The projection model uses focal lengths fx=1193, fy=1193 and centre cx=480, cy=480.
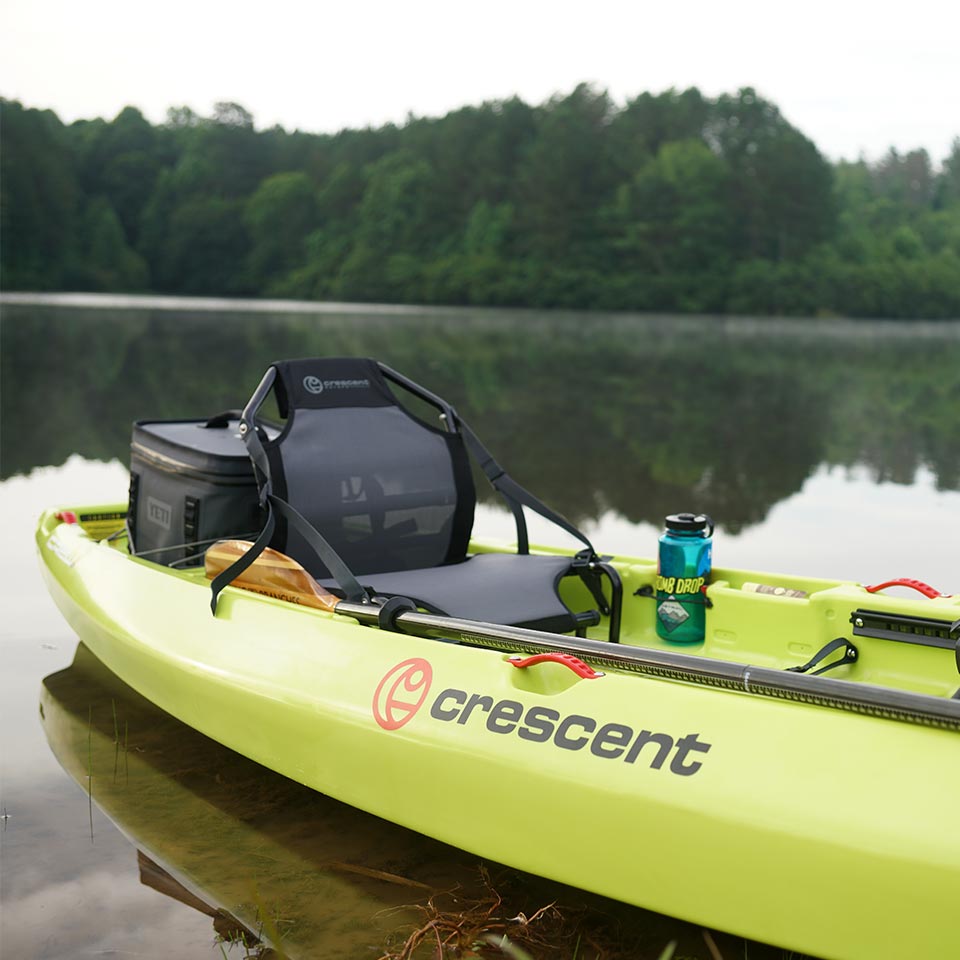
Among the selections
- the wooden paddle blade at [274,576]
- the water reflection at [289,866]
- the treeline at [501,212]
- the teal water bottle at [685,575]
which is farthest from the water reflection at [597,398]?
the treeline at [501,212]

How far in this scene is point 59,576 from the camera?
513 cm

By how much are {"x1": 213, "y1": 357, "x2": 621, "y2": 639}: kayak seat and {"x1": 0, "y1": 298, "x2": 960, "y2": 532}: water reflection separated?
4.47 metres

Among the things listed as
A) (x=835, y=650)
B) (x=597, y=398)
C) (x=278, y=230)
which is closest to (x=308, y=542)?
(x=835, y=650)

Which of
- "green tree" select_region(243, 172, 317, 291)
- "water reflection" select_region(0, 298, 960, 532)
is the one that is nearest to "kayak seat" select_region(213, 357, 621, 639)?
"water reflection" select_region(0, 298, 960, 532)

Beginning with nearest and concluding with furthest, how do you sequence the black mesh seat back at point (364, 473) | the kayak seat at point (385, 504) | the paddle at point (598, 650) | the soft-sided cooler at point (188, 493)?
the paddle at point (598, 650)
the kayak seat at point (385, 504)
the black mesh seat back at point (364, 473)
the soft-sided cooler at point (188, 493)

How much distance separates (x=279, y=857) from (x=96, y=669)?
200 centimetres

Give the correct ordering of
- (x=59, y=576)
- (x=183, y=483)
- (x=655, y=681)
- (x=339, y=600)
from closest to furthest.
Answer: (x=655, y=681) → (x=339, y=600) → (x=183, y=483) → (x=59, y=576)

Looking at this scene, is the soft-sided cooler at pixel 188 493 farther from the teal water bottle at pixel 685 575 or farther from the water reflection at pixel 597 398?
the water reflection at pixel 597 398

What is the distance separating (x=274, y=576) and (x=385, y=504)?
2.00 ft

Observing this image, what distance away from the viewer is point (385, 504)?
14.6 feet

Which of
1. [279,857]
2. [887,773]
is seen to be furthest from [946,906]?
[279,857]

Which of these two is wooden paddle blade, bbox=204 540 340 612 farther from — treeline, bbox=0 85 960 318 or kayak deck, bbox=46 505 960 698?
treeline, bbox=0 85 960 318

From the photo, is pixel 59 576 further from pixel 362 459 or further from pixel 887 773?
pixel 887 773

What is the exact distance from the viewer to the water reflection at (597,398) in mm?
11344
